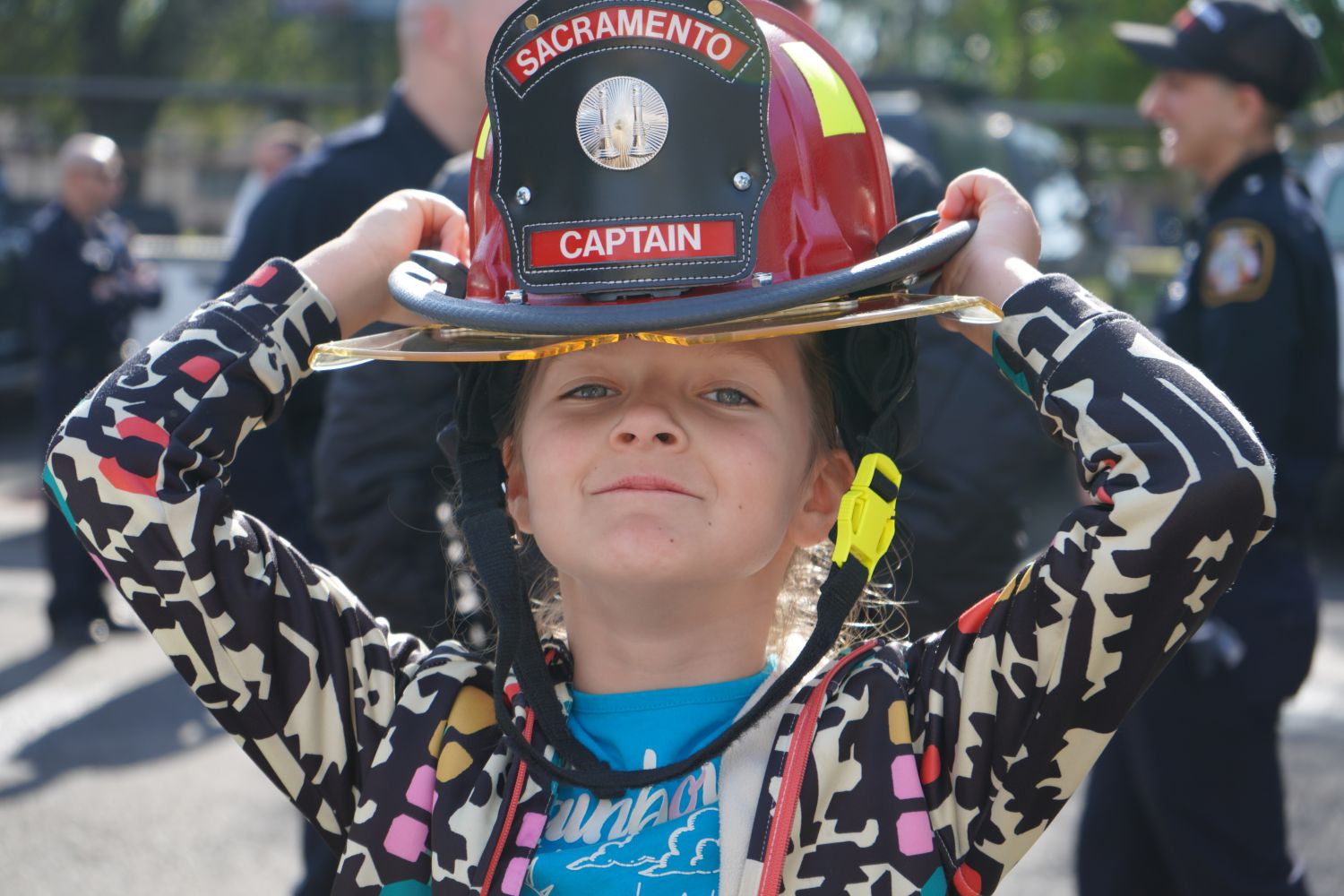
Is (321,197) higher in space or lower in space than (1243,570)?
higher

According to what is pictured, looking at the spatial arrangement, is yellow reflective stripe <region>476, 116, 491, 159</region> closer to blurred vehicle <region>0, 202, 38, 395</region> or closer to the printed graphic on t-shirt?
the printed graphic on t-shirt

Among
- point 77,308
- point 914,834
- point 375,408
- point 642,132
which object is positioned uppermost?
point 642,132

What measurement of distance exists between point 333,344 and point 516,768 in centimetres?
56

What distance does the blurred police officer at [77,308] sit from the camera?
274 inches

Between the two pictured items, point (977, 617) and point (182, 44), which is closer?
point (977, 617)

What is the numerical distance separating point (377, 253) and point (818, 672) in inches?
33.2

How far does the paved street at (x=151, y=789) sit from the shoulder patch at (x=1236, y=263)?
1.89 metres

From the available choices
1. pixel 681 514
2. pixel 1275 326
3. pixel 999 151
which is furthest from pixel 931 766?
pixel 999 151

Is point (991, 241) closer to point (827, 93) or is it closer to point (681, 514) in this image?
point (827, 93)

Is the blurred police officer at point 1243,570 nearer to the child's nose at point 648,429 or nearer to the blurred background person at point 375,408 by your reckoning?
the blurred background person at point 375,408

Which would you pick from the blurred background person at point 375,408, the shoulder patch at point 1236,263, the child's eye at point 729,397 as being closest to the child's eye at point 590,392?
the child's eye at point 729,397

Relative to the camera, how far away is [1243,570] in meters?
3.44

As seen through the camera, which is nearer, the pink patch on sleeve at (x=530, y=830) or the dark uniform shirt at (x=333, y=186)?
the pink patch on sleeve at (x=530, y=830)

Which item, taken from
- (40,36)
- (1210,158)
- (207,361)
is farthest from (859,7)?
(207,361)
